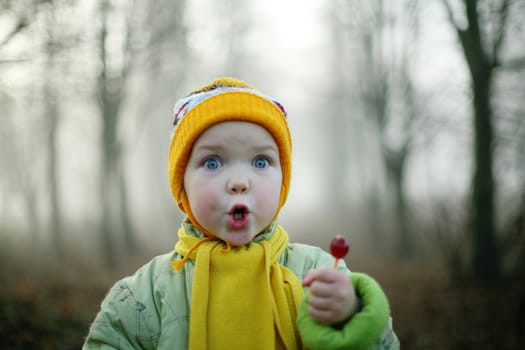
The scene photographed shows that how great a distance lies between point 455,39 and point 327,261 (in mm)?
5844

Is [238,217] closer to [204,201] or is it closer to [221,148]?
[204,201]

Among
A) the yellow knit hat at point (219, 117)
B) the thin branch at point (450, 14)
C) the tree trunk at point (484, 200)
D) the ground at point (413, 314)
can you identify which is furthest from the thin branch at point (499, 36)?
the yellow knit hat at point (219, 117)

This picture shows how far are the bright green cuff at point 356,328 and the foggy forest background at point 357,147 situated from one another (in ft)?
10.9

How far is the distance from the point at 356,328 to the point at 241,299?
47cm

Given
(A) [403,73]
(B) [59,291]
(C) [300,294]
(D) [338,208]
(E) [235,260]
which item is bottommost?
(D) [338,208]

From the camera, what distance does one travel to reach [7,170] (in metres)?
19.3

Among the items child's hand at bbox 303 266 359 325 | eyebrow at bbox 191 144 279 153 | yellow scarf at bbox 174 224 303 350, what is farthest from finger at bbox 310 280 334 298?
eyebrow at bbox 191 144 279 153

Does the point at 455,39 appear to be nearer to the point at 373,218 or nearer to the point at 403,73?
the point at 403,73

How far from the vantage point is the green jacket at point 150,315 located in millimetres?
1696

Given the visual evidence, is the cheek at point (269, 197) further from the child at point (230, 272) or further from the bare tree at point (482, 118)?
the bare tree at point (482, 118)

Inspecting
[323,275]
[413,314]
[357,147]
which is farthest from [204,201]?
[357,147]

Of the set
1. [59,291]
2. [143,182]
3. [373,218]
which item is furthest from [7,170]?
[373,218]

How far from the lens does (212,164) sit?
1.71 meters

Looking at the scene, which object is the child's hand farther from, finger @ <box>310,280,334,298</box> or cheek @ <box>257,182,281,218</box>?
cheek @ <box>257,182,281,218</box>
